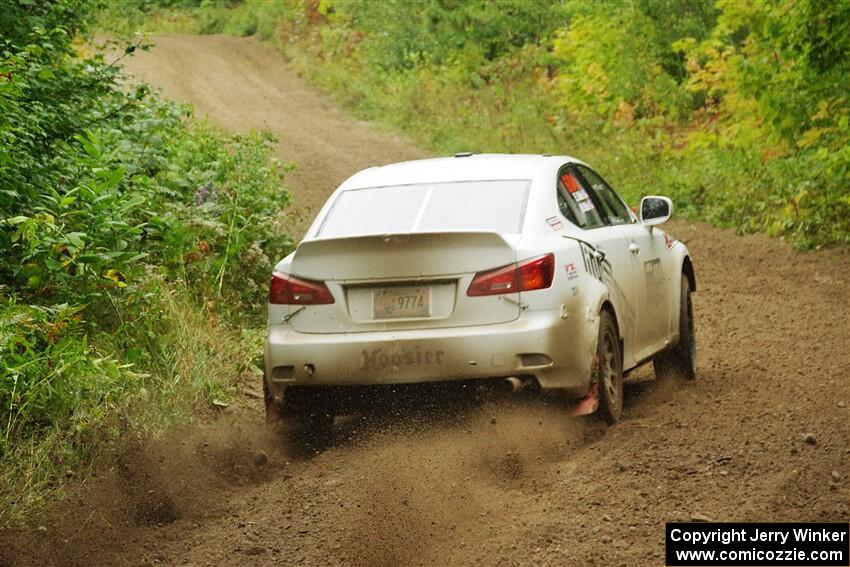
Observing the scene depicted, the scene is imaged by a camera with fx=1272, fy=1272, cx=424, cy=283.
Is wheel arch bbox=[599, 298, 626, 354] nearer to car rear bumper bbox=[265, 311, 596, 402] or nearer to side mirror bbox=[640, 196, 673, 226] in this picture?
car rear bumper bbox=[265, 311, 596, 402]

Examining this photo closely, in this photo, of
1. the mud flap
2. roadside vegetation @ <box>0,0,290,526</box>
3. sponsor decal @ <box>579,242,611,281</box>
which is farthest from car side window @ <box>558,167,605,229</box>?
roadside vegetation @ <box>0,0,290,526</box>

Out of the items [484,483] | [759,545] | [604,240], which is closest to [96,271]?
[484,483]

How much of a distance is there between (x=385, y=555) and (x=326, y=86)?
26370 millimetres

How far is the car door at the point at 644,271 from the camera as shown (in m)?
7.90

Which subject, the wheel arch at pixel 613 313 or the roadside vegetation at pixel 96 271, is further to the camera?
the wheel arch at pixel 613 313

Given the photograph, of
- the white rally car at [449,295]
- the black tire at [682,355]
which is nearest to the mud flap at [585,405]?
the white rally car at [449,295]

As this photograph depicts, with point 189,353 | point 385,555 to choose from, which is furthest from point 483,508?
point 189,353

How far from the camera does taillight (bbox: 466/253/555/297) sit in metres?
6.44

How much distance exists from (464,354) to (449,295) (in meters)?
0.32

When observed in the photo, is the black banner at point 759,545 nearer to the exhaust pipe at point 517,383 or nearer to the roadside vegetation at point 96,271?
the exhaust pipe at point 517,383

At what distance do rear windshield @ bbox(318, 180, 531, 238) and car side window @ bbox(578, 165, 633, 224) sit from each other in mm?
1089

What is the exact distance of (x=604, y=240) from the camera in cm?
743

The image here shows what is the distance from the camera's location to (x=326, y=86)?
30.7 metres

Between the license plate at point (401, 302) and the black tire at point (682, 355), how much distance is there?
2821 mm
